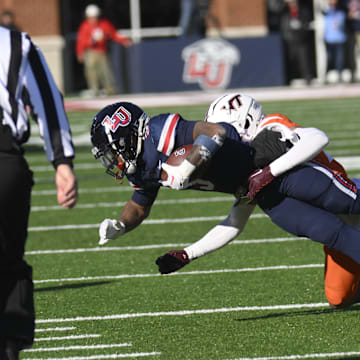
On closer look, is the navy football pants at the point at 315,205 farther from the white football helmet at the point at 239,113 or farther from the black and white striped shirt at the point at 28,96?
the black and white striped shirt at the point at 28,96

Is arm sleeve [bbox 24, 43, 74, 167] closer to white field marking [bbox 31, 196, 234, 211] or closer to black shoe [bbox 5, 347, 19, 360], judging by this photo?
black shoe [bbox 5, 347, 19, 360]

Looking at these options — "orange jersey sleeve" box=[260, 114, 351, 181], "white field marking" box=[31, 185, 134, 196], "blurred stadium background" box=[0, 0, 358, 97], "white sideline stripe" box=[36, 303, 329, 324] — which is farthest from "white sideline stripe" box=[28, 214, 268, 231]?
"blurred stadium background" box=[0, 0, 358, 97]

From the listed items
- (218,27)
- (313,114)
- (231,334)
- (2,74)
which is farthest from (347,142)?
(218,27)

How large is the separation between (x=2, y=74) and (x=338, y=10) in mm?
18397

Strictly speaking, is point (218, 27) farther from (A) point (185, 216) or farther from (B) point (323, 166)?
(B) point (323, 166)

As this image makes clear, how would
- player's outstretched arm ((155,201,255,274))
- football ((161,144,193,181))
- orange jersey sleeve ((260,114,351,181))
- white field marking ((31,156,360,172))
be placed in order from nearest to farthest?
football ((161,144,193,181)) < orange jersey sleeve ((260,114,351,181)) < player's outstretched arm ((155,201,255,274)) < white field marking ((31,156,360,172))

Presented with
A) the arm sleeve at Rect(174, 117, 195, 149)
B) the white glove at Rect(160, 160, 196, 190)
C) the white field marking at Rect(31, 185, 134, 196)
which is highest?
the arm sleeve at Rect(174, 117, 195, 149)

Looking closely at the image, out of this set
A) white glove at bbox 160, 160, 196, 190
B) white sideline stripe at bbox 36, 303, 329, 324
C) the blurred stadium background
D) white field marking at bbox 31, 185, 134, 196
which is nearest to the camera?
white glove at bbox 160, 160, 196, 190

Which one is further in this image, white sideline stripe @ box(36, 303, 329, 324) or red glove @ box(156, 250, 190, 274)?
white sideline stripe @ box(36, 303, 329, 324)

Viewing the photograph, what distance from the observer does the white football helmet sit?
4.89m

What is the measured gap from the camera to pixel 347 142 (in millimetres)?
12594

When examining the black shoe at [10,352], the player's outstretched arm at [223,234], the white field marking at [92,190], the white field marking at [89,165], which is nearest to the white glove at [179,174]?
the player's outstretched arm at [223,234]

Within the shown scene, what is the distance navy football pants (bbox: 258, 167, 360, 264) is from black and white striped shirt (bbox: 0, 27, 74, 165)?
4.16 ft

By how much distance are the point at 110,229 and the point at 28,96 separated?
4.59ft
